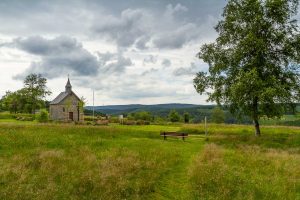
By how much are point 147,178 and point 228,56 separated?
2204 cm

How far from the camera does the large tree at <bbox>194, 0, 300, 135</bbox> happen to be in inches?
1193

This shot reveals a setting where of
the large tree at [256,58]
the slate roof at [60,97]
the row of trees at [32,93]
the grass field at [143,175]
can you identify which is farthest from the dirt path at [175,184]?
the row of trees at [32,93]

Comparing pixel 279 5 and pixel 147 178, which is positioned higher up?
pixel 279 5

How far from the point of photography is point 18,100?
114438 mm

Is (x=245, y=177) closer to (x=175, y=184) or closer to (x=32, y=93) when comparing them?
(x=175, y=184)

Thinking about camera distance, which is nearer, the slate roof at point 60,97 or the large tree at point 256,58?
the large tree at point 256,58

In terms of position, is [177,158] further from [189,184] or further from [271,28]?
[271,28]

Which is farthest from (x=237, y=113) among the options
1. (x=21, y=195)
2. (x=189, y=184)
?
(x=21, y=195)

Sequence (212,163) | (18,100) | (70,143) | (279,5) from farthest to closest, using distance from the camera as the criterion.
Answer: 1. (18,100)
2. (279,5)
3. (70,143)
4. (212,163)

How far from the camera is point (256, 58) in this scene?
104 feet

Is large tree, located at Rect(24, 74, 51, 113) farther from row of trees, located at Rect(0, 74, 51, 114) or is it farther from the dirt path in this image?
the dirt path

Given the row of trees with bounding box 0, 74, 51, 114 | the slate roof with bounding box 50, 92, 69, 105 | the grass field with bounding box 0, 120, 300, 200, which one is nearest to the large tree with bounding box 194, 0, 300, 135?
the grass field with bounding box 0, 120, 300, 200

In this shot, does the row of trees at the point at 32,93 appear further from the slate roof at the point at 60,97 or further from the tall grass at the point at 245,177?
the tall grass at the point at 245,177

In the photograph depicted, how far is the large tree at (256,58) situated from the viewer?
30297 millimetres
